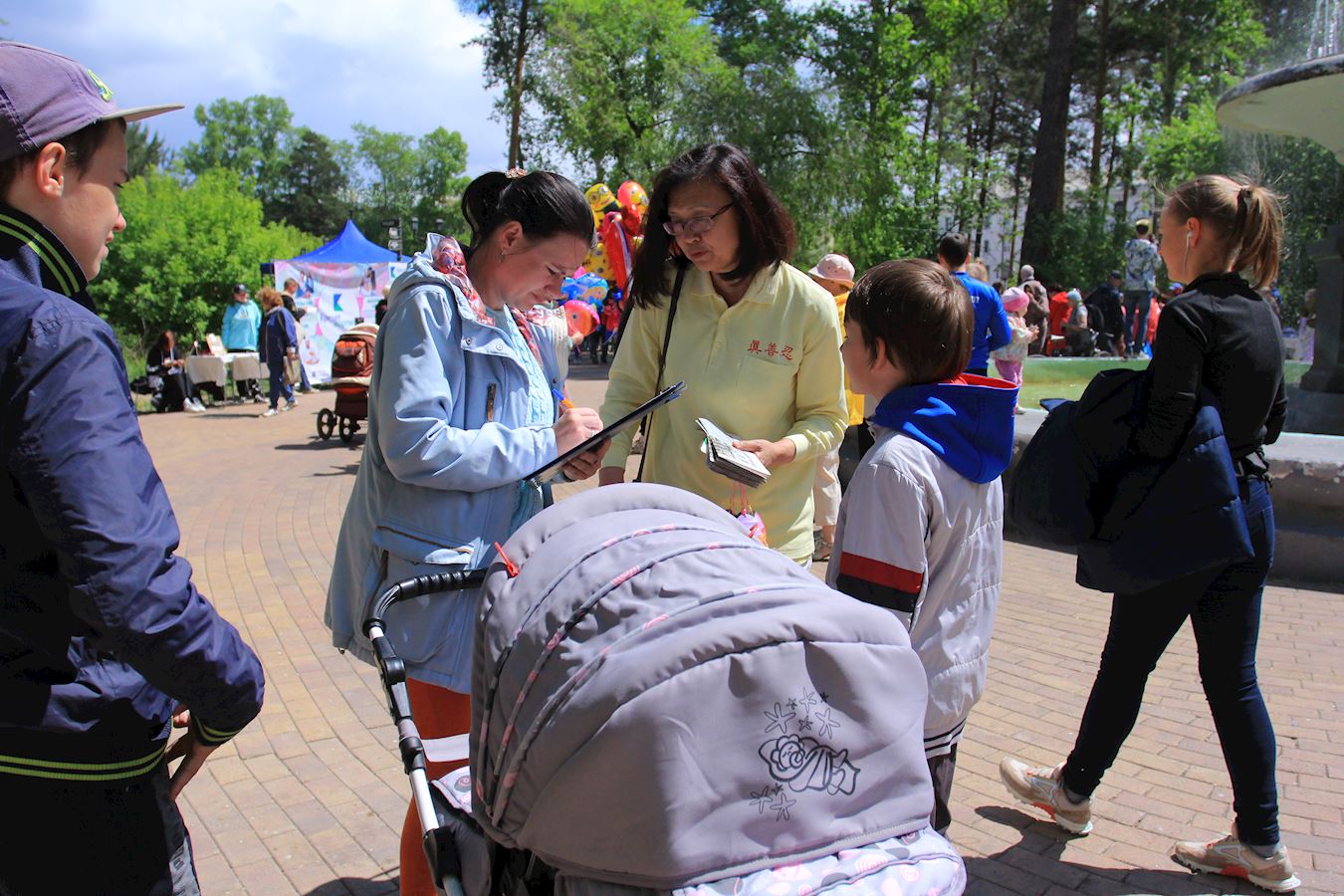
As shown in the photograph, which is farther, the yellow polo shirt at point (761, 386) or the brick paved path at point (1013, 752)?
the brick paved path at point (1013, 752)

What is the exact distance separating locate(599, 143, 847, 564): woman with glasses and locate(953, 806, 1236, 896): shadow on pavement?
1.21 m

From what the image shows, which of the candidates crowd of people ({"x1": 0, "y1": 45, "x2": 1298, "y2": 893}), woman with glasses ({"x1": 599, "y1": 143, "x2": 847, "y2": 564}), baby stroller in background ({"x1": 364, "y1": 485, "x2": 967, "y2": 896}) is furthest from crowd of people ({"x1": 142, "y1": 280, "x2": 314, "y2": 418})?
baby stroller in background ({"x1": 364, "y1": 485, "x2": 967, "y2": 896})

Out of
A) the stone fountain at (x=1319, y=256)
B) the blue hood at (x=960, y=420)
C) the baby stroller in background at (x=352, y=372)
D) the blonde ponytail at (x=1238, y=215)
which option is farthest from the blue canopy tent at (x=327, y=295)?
the blue hood at (x=960, y=420)

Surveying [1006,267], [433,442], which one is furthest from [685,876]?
[1006,267]

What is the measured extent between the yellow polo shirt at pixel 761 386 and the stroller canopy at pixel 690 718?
56.4 inches

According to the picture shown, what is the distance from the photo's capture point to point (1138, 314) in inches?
727

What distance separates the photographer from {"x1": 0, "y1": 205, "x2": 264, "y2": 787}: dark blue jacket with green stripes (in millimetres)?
1490

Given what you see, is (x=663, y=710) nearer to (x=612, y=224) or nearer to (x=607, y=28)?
(x=612, y=224)

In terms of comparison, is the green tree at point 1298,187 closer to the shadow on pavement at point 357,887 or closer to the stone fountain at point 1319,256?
the stone fountain at point 1319,256

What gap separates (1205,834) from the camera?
339cm

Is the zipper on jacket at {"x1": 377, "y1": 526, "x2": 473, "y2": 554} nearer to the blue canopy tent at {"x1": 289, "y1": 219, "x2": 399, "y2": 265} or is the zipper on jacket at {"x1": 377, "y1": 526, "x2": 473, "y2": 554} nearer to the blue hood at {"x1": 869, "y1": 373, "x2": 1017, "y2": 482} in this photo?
the blue hood at {"x1": 869, "y1": 373, "x2": 1017, "y2": 482}

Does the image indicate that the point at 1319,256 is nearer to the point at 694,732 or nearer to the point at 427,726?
the point at 427,726

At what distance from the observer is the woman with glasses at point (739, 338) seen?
116 inches

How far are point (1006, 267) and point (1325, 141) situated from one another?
36.6m
